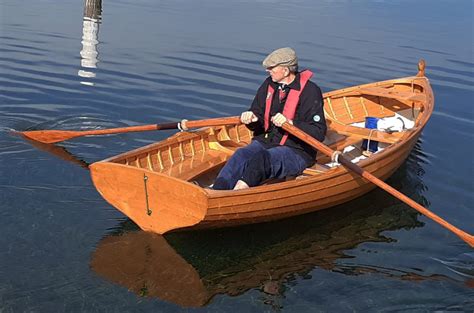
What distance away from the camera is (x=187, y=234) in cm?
787

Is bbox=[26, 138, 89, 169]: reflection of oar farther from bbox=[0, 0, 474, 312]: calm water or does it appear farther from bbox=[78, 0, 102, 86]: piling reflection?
bbox=[78, 0, 102, 86]: piling reflection

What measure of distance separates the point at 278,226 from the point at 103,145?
3918mm

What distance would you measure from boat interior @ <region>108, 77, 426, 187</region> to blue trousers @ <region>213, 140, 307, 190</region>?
1.22 ft

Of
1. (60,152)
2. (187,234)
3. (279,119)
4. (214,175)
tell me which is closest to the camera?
(187,234)

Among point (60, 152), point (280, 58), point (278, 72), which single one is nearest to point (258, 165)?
point (278, 72)

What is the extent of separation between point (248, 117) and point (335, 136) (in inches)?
122

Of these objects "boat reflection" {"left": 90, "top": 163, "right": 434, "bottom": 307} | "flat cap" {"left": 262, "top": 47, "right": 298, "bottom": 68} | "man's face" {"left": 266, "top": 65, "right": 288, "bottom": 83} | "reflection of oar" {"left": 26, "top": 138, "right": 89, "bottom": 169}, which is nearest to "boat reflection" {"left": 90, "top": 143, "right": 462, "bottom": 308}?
"boat reflection" {"left": 90, "top": 163, "right": 434, "bottom": 307}

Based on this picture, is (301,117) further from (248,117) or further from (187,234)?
(187,234)

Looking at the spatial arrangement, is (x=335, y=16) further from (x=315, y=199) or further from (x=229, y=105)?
(x=315, y=199)

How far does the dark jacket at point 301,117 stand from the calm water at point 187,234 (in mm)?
1032

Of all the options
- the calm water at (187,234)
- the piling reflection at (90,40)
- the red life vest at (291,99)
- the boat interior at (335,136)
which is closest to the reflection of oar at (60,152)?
the calm water at (187,234)

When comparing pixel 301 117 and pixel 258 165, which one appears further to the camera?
pixel 301 117

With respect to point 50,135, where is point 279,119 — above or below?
A: above

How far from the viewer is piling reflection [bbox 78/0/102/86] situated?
53.1ft
